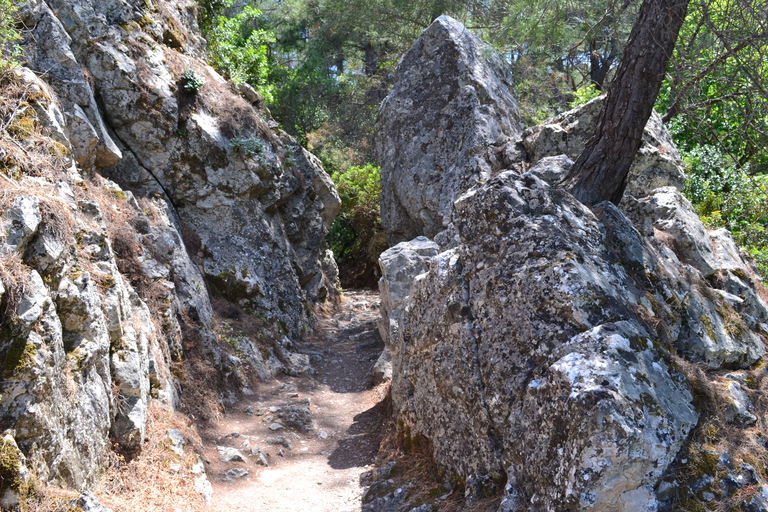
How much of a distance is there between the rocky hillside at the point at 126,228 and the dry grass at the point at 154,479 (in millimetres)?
170

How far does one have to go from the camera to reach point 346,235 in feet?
61.5

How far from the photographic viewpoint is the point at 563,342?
165 inches

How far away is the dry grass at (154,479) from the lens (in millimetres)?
4617

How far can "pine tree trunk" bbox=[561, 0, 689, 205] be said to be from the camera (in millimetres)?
5855

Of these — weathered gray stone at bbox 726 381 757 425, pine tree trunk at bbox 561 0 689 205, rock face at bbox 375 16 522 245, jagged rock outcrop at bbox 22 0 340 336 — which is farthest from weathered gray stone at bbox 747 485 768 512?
→ rock face at bbox 375 16 522 245

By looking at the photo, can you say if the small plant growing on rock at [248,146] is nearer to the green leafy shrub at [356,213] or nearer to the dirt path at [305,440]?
the dirt path at [305,440]

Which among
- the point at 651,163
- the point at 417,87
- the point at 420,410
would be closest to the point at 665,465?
the point at 420,410

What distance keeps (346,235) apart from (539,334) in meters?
14.7

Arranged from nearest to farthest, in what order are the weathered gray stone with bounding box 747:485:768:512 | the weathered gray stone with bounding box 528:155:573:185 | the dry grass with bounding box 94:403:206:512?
the weathered gray stone with bounding box 747:485:768:512
the dry grass with bounding box 94:403:206:512
the weathered gray stone with bounding box 528:155:573:185

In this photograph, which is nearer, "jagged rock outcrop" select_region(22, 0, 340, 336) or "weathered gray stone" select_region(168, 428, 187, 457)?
"weathered gray stone" select_region(168, 428, 187, 457)

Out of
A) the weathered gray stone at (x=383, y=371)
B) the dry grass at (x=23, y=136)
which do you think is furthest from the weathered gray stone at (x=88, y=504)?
the weathered gray stone at (x=383, y=371)

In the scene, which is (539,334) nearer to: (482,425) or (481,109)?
(482,425)

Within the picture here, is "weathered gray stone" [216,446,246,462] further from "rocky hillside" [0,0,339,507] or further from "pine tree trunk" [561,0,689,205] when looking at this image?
"pine tree trunk" [561,0,689,205]

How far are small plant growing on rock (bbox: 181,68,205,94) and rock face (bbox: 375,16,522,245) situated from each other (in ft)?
15.8
